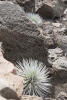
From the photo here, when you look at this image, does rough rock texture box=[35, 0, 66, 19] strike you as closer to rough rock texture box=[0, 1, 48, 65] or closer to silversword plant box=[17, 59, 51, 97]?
rough rock texture box=[0, 1, 48, 65]

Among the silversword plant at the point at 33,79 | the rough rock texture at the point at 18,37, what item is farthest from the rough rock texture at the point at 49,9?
the silversword plant at the point at 33,79

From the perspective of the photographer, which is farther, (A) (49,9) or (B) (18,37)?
(A) (49,9)

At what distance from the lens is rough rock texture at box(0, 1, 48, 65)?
6.57 m

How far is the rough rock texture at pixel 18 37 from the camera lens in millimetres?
6574

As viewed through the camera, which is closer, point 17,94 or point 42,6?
point 17,94

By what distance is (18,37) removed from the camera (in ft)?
21.7

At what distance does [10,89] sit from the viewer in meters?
4.14

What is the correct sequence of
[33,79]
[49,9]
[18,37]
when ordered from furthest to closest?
[49,9]
[18,37]
[33,79]

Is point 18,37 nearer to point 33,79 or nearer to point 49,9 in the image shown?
point 33,79

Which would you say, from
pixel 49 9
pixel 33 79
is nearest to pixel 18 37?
pixel 33 79

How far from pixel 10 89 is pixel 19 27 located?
2.60m

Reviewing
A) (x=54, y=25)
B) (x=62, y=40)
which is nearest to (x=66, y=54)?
(x=62, y=40)

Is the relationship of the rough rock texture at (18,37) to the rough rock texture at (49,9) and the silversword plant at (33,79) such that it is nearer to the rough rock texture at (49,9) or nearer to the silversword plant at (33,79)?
the silversword plant at (33,79)

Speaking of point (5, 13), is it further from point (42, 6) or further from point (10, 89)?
point (42, 6)
